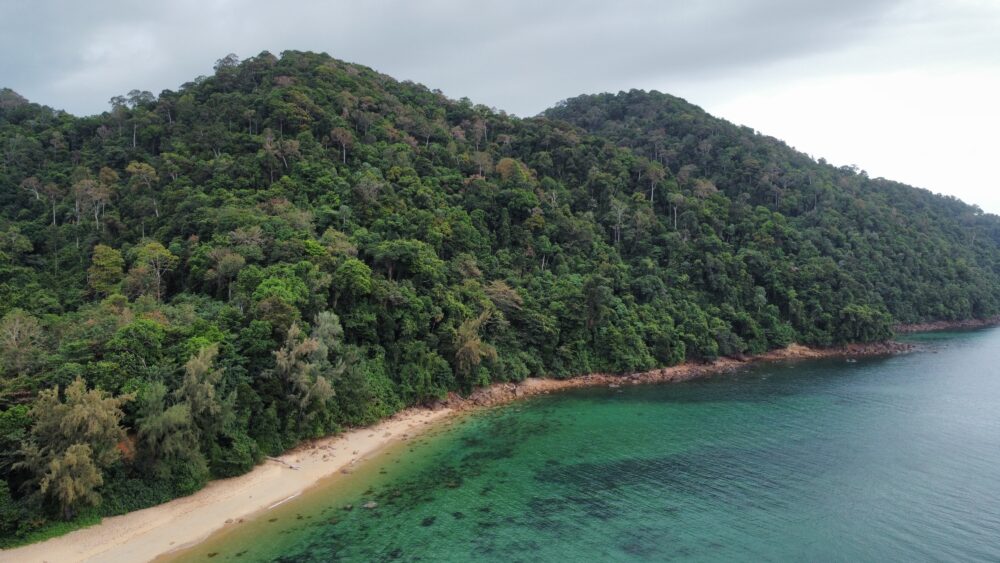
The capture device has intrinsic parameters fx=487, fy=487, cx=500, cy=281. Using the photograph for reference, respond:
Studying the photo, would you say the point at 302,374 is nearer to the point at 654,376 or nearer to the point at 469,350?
the point at 469,350

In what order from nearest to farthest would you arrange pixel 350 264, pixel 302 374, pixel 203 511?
1. pixel 203 511
2. pixel 302 374
3. pixel 350 264

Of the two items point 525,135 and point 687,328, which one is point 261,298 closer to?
point 687,328

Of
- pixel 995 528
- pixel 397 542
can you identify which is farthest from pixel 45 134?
pixel 995 528

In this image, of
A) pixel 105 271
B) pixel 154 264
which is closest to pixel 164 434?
pixel 154 264

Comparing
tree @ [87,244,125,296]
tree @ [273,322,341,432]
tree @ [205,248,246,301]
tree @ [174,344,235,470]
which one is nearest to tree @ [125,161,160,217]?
tree @ [87,244,125,296]

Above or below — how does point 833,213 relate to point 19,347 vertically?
above

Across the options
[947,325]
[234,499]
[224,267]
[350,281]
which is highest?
[224,267]
